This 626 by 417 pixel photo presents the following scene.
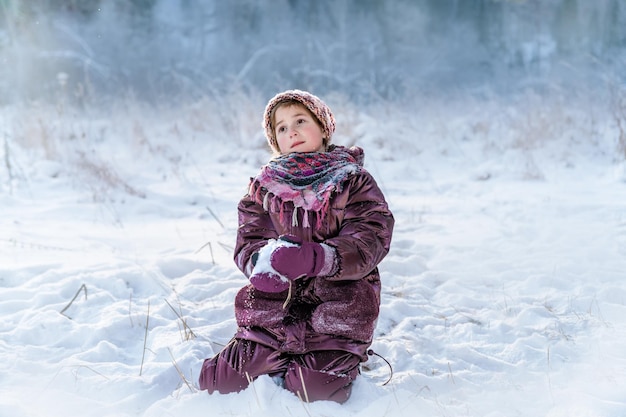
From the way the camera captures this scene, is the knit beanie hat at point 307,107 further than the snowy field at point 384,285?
Yes

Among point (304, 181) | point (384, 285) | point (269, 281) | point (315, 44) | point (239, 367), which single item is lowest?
point (315, 44)

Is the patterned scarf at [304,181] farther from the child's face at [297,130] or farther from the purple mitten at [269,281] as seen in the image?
the purple mitten at [269,281]

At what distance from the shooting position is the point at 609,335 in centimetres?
228

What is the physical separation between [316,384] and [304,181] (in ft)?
2.27

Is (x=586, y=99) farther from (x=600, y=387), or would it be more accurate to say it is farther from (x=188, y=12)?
(x=188, y=12)

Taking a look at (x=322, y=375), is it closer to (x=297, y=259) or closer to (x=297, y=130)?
(x=297, y=259)

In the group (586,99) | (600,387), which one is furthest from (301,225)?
(586,99)

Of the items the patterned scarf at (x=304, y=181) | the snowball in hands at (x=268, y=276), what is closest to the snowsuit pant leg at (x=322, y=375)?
the snowball in hands at (x=268, y=276)

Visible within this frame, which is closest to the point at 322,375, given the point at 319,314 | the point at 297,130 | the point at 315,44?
→ the point at 319,314

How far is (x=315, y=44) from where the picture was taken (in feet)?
45.1

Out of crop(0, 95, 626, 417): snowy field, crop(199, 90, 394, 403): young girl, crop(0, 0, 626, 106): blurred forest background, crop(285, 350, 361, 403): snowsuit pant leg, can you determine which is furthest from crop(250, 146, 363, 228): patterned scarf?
crop(0, 0, 626, 106): blurred forest background

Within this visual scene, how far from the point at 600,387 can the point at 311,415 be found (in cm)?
99

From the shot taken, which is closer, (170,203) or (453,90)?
(170,203)

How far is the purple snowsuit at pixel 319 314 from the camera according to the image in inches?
71.3
